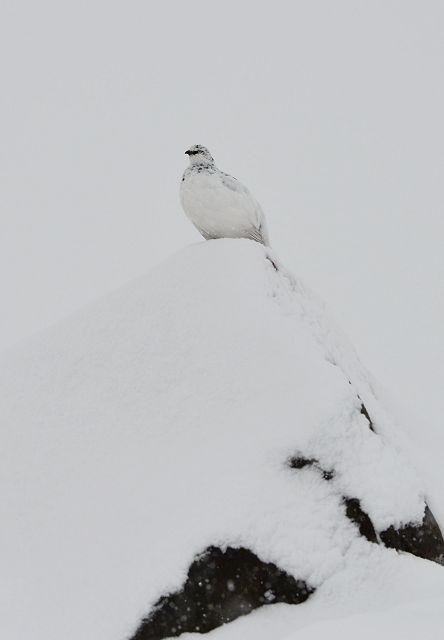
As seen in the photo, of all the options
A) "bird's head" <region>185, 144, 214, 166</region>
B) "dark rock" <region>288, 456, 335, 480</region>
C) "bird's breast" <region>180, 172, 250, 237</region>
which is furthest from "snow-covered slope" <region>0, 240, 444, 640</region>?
"bird's head" <region>185, 144, 214, 166</region>

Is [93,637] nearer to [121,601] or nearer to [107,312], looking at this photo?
[121,601]

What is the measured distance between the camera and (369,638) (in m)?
2.32

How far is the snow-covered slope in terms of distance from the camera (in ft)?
10.6

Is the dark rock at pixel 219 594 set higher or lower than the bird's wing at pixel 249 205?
lower

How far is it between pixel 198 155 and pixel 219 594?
132 inches

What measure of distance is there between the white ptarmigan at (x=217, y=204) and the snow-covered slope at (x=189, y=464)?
33.2 inches

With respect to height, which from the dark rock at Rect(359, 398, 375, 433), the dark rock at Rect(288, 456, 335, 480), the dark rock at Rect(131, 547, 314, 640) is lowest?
the dark rock at Rect(131, 547, 314, 640)

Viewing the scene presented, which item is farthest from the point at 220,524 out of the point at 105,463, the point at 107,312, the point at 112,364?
the point at 107,312

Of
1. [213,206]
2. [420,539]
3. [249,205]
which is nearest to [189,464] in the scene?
[420,539]

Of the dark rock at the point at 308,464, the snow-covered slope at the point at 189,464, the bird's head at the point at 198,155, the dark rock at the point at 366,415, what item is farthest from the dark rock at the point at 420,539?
the bird's head at the point at 198,155

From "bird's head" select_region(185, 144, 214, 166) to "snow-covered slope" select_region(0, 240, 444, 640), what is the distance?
1274 millimetres

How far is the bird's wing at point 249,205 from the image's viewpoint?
5279mm

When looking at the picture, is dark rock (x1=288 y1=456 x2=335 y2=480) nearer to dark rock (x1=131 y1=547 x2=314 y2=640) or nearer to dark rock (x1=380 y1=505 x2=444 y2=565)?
dark rock (x1=380 y1=505 x2=444 y2=565)

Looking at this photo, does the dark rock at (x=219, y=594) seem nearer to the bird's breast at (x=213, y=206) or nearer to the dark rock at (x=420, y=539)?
the dark rock at (x=420, y=539)
